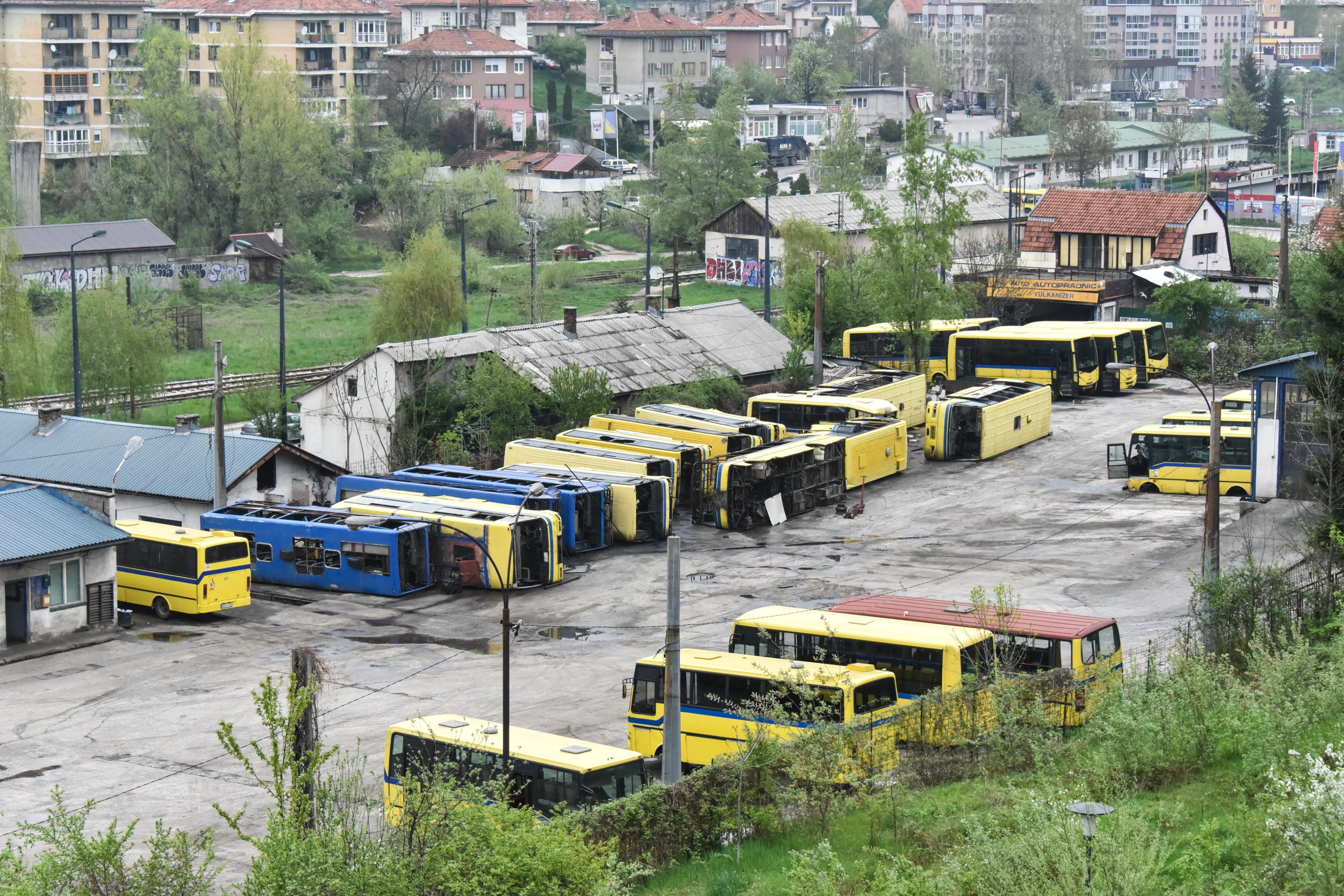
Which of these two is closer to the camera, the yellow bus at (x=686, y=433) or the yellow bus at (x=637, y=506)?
the yellow bus at (x=637, y=506)

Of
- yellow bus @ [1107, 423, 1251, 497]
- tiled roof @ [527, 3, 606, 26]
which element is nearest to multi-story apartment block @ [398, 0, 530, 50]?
tiled roof @ [527, 3, 606, 26]

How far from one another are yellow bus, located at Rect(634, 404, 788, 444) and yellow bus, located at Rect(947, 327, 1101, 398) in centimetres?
1118

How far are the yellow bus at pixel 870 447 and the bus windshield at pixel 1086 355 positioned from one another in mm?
11562

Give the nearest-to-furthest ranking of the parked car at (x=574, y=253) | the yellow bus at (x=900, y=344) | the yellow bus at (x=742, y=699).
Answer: the yellow bus at (x=742, y=699)
the yellow bus at (x=900, y=344)
the parked car at (x=574, y=253)

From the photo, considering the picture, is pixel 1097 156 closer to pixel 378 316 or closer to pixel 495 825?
pixel 378 316

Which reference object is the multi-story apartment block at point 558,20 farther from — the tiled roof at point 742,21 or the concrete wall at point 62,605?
the concrete wall at point 62,605

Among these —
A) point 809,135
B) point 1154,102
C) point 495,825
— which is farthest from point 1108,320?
point 1154,102

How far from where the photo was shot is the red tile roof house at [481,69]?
454ft

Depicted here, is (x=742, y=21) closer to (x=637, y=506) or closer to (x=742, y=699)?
(x=637, y=506)

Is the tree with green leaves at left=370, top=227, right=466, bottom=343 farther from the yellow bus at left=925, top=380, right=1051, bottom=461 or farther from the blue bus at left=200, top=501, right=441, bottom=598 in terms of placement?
the blue bus at left=200, top=501, right=441, bottom=598

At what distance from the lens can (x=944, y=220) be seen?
184 ft

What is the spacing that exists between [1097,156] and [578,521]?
9403 cm

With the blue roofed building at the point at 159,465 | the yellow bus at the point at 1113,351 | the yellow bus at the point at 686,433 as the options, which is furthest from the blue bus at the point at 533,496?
the yellow bus at the point at 1113,351

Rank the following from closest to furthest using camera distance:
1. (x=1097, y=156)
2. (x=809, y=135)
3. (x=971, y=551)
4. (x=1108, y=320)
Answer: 1. (x=971, y=551)
2. (x=1108, y=320)
3. (x=1097, y=156)
4. (x=809, y=135)
